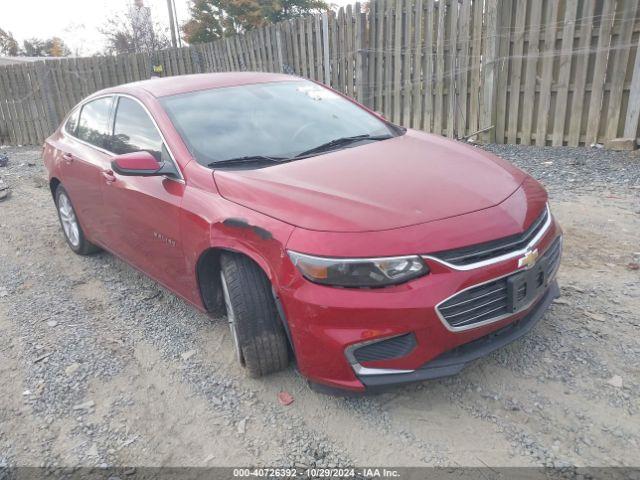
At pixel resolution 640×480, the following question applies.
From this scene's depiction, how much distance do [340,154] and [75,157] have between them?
268 centimetres

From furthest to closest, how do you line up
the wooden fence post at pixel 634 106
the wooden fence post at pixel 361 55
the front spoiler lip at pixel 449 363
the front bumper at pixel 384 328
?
the wooden fence post at pixel 361 55 → the wooden fence post at pixel 634 106 → the front spoiler lip at pixel 449 363 → the front bumper at pixel 384 328

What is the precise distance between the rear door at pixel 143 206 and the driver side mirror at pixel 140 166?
86 mm

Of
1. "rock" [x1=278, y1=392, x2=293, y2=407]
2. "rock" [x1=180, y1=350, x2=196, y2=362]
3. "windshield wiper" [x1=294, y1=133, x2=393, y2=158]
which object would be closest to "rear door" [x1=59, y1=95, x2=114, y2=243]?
"rock" [x1=180, y1=350, x2=196, y2=362]

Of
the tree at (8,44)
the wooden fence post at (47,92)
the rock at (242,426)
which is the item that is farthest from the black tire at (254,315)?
the tree at (8,44)

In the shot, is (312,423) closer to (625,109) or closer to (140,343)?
(140,343)

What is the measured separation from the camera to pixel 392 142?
3.44 meters

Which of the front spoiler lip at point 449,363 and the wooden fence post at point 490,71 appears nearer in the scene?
the front spoiler lip at point 449,363

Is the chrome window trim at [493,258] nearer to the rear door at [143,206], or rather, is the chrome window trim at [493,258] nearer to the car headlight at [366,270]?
the car headlight at [366,270]

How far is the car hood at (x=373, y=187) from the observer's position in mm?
2439

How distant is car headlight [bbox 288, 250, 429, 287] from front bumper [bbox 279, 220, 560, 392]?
0.03m

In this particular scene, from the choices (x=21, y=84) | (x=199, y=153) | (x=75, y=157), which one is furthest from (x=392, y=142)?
(x=21, y=84)

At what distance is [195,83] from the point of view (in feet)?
12.6

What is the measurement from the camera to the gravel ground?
Answer: 7.97 feet

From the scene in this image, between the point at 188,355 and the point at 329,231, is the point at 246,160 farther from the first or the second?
the point at 188,355
